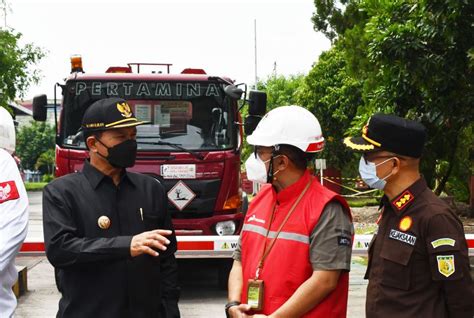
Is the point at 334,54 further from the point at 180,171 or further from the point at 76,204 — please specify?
the point at 76,204

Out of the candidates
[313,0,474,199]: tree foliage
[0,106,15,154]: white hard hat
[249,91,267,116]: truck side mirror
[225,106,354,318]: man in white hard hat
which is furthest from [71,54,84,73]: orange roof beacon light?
[225,106,354,318]: man in white hard hat

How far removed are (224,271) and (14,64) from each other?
2485cm

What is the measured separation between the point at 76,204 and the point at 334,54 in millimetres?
35171

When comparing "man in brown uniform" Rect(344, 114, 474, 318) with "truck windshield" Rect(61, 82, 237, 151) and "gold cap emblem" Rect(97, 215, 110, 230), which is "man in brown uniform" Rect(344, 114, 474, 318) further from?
"truck windshield" Rect(61, 82, 237, 151)

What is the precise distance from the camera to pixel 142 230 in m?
3.71

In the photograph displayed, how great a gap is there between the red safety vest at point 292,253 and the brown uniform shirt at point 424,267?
21 cm

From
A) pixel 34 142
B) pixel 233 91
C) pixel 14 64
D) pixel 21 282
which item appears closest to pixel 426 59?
pixel 233 91

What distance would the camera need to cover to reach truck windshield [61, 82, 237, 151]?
9.16 m

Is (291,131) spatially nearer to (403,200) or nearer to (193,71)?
(403,200)

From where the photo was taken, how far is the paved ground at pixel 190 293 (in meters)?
8.60

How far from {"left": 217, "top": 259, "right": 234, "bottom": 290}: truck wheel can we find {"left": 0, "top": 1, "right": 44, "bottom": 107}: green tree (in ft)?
78.2

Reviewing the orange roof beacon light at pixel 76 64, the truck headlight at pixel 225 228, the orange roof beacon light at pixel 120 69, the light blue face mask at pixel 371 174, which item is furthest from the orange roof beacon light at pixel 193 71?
the light blue face mask at pixel 371 174

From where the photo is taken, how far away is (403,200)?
3.59 m

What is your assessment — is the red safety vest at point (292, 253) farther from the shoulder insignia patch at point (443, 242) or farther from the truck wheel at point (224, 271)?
the truck wheel at point (224, 271)
